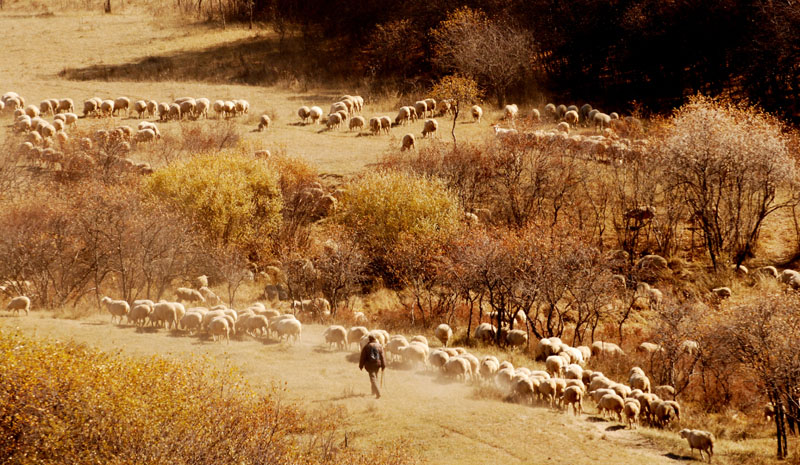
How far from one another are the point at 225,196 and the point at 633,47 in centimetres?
3338

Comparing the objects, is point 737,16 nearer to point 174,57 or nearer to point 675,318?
point 675,318

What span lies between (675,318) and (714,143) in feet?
48.2

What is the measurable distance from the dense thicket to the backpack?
40050mm

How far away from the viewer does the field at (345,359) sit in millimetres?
21594

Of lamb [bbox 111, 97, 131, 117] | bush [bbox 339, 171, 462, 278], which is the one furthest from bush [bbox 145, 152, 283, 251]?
lamb [bbox 111, 97, 131, 117]

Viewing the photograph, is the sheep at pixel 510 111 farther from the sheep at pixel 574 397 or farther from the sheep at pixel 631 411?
the sheep at pixel 631 411

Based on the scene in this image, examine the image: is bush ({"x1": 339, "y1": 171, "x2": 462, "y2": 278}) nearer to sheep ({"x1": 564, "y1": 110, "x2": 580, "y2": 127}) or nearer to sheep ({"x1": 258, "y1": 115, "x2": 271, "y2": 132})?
sheep ({"x1": 258, "y1": 115, "x2": 271, "y2": 132})

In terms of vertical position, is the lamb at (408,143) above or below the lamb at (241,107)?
below

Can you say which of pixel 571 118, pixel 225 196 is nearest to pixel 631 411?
pixel 225 196

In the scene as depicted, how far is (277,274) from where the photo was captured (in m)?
40.9

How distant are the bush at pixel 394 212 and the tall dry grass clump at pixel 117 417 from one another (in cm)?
2143

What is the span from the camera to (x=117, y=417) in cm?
1739

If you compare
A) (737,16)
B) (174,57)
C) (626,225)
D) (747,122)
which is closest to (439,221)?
(626,225)

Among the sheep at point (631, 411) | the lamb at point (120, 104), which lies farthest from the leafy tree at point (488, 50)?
the sheep at point (631, 411)
